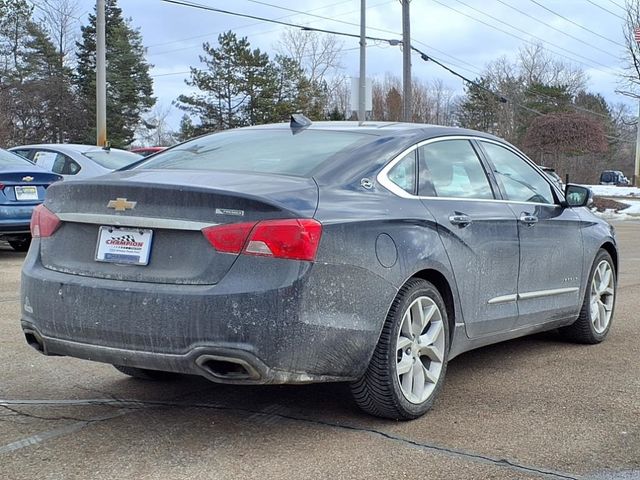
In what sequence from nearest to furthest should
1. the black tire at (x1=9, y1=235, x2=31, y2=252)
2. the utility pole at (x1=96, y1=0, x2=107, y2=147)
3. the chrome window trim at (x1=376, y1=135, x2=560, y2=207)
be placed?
the chrome window trim at (x1=376, y1=135, x2=560, y2=207), the black tire at (x1=9, y1=235, x2=31, y2=252), the utility pole at (x1=96, y1=0, x2=107, y2=147)

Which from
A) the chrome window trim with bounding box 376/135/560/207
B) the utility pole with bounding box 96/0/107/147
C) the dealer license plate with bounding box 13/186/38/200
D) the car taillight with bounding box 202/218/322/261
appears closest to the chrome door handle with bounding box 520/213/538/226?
the chrome window trim with bounding box 376/135/560/207

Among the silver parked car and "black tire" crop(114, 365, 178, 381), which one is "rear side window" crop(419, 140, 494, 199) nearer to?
"black tire" crop(114, 365, 178, 381)

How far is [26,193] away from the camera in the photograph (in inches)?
414

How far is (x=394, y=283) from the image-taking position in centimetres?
392

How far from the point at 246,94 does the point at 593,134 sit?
26.0 m

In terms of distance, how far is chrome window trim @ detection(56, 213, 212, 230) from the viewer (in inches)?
142

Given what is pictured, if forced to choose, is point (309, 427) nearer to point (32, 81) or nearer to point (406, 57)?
point (406, 57)

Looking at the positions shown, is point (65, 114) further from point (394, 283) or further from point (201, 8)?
point (394, 283)

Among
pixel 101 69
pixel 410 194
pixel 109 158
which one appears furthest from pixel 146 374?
pixel 101 69

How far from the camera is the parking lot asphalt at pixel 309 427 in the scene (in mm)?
3490

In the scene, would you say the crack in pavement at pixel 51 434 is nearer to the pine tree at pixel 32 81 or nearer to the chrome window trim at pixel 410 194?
the chrome window trim at pixel 410 194

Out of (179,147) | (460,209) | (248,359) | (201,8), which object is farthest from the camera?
(201,8)

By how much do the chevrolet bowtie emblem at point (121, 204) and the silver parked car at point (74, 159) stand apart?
8.62 metres

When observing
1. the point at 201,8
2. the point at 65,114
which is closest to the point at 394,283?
the point at 201,8
